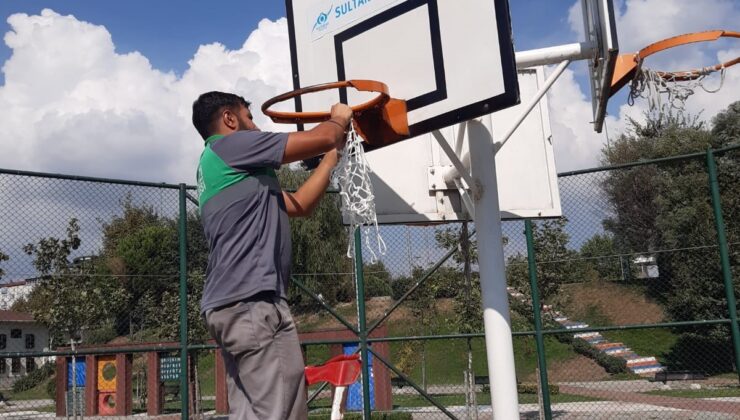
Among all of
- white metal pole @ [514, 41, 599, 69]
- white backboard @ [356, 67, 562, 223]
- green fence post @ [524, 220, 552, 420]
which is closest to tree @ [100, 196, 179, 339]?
white backboard @ [356, 67, 562, 223]

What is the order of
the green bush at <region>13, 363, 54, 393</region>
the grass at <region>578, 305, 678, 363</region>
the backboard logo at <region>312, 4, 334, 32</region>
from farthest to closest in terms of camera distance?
the grass at <region>578, 305, 678, 363</region>
the green bush at <region>13, 363, 54, 393</region>
the backboard logo at <region>312, 4, 334, 32</region>

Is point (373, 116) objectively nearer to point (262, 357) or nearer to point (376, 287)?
point (262, 357)

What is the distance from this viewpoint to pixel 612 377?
17.9 meters

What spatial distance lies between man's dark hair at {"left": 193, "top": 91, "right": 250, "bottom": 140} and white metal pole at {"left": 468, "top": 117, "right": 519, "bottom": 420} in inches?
79.0

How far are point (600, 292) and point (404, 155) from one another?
517 cm

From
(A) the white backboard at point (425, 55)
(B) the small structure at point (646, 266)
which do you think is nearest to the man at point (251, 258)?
(A) the white backboard at point (425, 55)

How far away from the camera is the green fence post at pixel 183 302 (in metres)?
6.35

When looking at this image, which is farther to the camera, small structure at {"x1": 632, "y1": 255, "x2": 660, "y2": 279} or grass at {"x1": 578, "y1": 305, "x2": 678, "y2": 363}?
grass at {"x1": 578, "y1": 305, "x2": 678, "y2": 363}

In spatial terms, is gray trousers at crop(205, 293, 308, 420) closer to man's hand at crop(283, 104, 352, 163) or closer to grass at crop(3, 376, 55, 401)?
man's hand at crop(283, 104, 352, 163)

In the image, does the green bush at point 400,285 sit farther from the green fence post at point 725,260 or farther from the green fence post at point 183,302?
the green fence post at point 725,260

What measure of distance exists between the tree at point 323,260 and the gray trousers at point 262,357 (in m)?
3.18

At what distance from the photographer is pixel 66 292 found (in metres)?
6.97

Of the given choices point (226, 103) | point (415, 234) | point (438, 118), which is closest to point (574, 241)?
point (415, 234)

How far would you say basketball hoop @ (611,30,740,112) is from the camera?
211 inches
